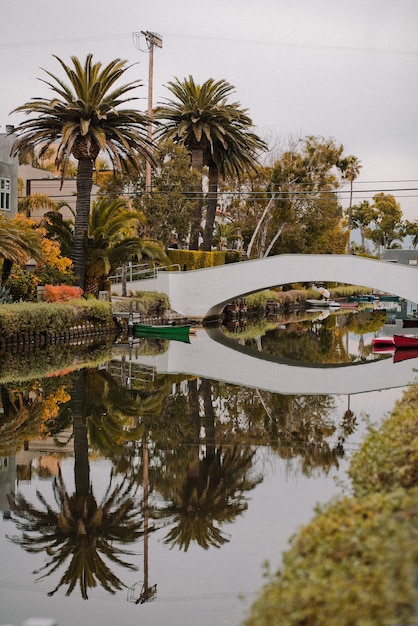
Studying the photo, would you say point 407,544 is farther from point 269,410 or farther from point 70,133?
point 70,133

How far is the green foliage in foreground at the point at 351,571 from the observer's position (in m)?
4.23

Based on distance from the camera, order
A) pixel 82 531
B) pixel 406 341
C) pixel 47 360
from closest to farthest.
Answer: pixel 82 531
pixel 47 360
pixel 406 341

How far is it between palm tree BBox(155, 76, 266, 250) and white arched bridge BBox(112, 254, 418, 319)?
568 cm

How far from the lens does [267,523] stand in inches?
429

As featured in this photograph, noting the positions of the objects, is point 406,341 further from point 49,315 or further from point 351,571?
point 351,571

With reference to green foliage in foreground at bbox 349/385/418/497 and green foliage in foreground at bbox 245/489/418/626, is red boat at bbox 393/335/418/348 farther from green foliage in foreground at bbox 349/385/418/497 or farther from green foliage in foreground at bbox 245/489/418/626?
green foliage in foreground at bbox 245/489/418/626

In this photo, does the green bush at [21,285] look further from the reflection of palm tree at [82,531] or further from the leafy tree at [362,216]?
the leafy tree at [362,216]

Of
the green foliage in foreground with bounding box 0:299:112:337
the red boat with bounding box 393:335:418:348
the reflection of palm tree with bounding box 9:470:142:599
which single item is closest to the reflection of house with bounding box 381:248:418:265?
the green foliage in foreground with bounding box 0:299:112:337

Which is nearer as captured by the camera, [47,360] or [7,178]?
[47,360]

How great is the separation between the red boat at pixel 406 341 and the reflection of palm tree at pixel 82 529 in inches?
985

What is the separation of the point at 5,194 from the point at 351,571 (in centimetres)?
4178

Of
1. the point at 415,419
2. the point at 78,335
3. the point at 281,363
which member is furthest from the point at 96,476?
the point at 78,335

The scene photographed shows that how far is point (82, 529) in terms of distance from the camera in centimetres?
1068

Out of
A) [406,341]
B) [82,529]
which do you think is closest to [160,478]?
[82,529]
